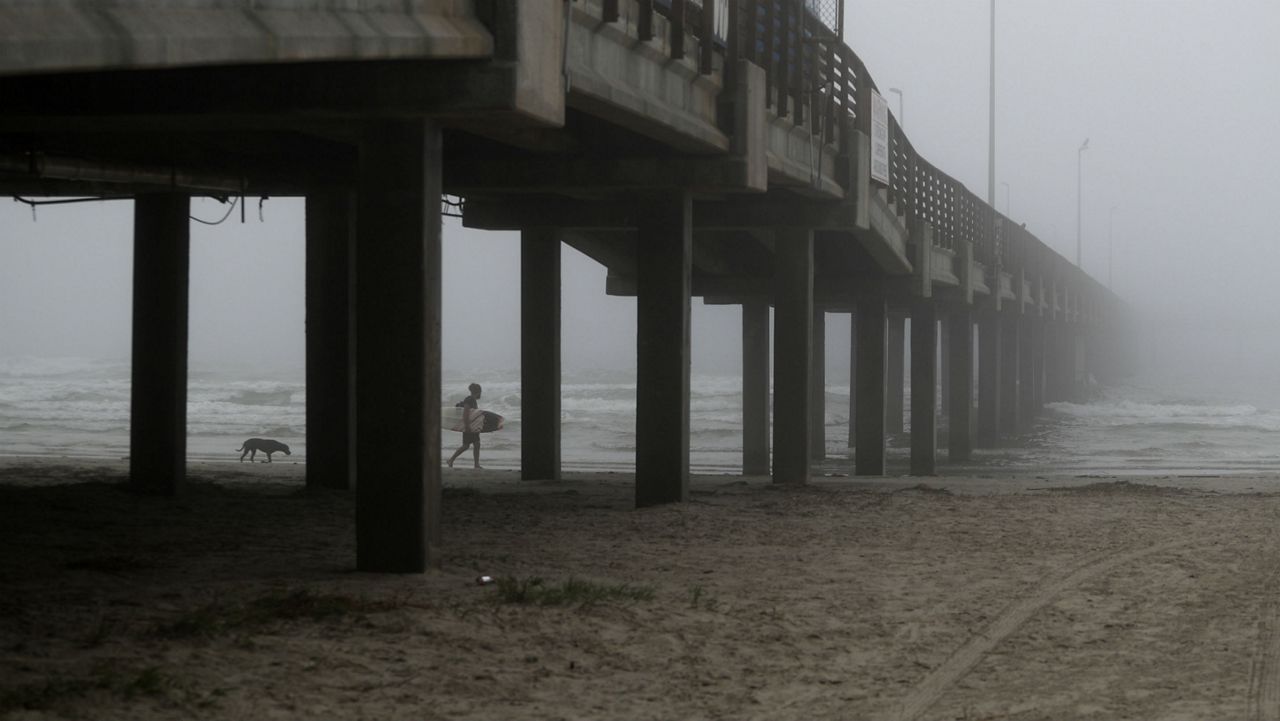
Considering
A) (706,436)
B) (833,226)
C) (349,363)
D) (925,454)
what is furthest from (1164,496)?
(706,436)

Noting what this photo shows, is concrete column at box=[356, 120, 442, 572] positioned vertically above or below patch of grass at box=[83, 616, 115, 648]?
above

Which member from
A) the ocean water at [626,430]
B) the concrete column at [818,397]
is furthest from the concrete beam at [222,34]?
the concrete column at [818,397]

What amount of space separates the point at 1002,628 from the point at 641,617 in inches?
79.2

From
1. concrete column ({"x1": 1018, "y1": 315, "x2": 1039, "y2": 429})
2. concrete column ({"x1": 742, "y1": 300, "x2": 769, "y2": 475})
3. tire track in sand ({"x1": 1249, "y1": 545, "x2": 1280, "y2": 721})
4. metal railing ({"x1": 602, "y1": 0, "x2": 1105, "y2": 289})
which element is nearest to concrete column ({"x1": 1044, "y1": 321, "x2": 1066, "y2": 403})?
concrete column ({"x1": 1018, "y1": 315, "x2": 1039, "y2": 429})

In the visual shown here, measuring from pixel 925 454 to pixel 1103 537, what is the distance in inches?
747

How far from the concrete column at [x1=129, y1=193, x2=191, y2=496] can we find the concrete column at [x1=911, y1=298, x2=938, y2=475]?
19378 mm

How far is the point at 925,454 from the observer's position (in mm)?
32562

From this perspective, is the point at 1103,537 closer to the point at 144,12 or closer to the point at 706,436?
the point at 144,12

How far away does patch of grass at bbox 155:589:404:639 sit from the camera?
7711mm

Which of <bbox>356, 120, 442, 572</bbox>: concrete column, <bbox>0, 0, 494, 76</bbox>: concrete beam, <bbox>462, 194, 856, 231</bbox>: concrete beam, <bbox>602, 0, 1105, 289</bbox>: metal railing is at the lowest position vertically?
<bbox>356, 120, 442, 572</bbox>: concrete column

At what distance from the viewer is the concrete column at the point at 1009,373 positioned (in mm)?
49000

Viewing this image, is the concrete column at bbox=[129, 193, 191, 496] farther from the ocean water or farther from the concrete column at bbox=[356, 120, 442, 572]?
the ocean water

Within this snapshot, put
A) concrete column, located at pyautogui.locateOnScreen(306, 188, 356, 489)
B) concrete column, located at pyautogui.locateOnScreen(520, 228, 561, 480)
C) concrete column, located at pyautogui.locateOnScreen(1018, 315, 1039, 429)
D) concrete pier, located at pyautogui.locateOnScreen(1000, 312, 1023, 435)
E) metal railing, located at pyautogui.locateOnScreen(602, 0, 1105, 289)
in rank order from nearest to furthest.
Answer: metal railing, located at pyautogui.locateOnScreen(602, 0, 1105, 289), concrete column, located at pyautogui.locateOnScreen(306, 188, 356, 489), concrete column, located at pyautogui.locateOnScreen(520, 228, 561, 480), concrete pier, located at pyautogui.locateOnScreen(1000, 312, 1023, 435), concrete column, located at pyautogui.locateOnScreen(1018, 315, 1039, 429)

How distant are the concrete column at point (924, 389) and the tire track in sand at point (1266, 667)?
2200cm
